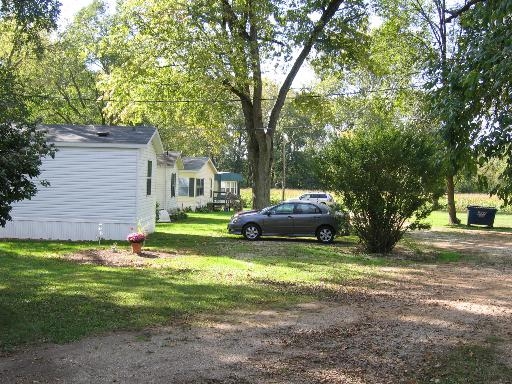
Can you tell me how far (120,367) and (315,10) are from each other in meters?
19.3

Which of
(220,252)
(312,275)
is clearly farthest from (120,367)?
(220,252)

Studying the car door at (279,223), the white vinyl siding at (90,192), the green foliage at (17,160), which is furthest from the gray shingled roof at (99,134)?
the green foliage at (17,160)

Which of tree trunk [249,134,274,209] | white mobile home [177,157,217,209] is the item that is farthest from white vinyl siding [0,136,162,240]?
white mobile home [177,157,217,209]

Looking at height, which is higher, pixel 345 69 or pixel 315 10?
pixel 315 10

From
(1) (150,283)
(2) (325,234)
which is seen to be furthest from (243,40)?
(1) (150,283)

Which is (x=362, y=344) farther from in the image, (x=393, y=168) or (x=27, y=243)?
(x=27, y=243)

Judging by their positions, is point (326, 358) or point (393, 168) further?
point (393, 168)

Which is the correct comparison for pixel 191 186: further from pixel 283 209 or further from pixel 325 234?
pixel 325 234

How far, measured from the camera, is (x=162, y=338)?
674 cm

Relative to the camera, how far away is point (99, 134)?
18.2 meters

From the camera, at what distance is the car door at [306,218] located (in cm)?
1875

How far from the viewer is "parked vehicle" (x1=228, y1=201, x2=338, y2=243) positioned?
738 inches

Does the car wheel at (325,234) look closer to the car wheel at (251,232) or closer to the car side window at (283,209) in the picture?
the car side window at (283,209)

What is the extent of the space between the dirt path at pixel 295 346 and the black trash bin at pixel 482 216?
1965cm
